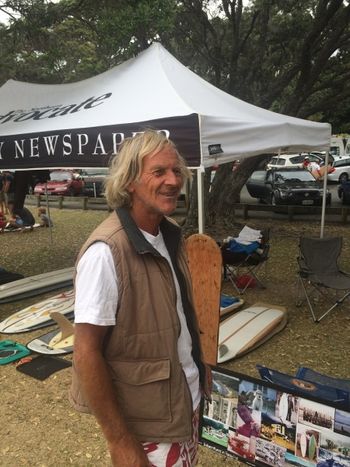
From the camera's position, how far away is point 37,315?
5418mm

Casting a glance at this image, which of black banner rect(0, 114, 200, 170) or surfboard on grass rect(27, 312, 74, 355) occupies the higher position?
black banner rect(0, 114, 200, 170)

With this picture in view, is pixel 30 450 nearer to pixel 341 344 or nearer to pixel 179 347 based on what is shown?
pixel 179 347

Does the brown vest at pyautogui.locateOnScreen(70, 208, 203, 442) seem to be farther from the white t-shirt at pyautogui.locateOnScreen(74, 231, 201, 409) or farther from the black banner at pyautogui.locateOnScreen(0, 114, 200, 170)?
the black banner at pyautogui.locateOnScreen(0, 114, 200, 170)

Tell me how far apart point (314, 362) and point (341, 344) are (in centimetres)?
55

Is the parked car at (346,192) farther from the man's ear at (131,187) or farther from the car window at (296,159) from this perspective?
the man's ear at (131,187)

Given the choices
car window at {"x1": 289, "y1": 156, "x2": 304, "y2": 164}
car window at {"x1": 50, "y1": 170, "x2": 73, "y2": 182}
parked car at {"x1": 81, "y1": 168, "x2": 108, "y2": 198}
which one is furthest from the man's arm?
car window at {"x1": 289, "y1": 156, "x2": 304, "y2": 164}

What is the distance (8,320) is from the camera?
5324mm

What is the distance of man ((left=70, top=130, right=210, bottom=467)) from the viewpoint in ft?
4.21

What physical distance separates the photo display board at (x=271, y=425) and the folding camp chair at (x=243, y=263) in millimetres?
3598

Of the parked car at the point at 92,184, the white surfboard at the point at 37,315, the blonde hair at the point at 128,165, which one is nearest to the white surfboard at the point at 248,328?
the white surfboard at the point at 37,315

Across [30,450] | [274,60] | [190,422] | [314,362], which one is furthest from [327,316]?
[274,60]

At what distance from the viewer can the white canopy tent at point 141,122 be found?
3.73m

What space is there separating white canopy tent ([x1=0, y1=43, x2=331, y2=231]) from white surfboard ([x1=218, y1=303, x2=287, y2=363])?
135 cm

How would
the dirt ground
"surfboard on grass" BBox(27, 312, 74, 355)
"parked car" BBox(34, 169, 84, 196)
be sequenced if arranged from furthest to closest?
"parked car" BBox(34, 169, 84, 196) → "surfboard on grass" BBox(27, 312, 74, 355) → the dirt ground
